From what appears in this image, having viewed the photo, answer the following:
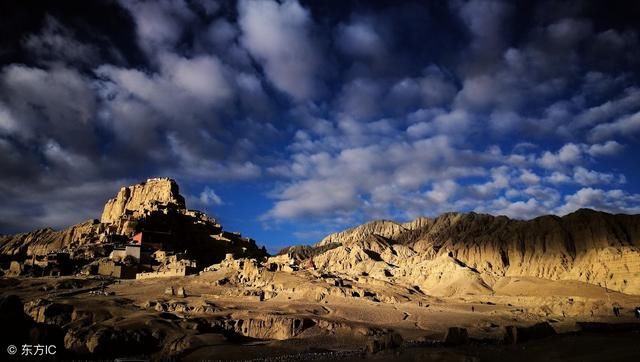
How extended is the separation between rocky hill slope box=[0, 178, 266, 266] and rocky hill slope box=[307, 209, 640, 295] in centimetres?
3224

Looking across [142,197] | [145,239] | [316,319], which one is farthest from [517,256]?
[142,197]

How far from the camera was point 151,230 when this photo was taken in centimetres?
10431

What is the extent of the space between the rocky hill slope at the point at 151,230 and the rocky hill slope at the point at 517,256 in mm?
32241

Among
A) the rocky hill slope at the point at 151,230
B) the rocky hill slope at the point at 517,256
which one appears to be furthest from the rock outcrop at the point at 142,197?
the rocky hill slope at the point at 517,256

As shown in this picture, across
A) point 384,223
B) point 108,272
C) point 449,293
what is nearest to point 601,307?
point 449,293

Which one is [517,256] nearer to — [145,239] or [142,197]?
[145,239]

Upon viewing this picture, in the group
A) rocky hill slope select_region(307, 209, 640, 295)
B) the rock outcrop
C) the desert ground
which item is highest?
the rock outcrop

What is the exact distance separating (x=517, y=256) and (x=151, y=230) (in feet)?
270

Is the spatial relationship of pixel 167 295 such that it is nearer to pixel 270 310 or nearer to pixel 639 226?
pixel 270 310

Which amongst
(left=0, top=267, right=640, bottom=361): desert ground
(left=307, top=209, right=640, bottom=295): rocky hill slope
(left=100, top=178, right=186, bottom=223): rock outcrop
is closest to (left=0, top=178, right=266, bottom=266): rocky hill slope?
(left=100, top=178, right=186, bottom=223): rock outcrop

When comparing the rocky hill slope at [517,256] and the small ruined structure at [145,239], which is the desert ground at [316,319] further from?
the small ruined structure at [145,239]

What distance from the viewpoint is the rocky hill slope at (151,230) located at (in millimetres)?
104500

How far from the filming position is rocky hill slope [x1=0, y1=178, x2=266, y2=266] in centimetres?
10450

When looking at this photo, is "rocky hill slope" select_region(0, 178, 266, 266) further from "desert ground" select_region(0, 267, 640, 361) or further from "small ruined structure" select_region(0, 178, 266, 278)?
"desert ground" select_region(0, 267, 640, 361)
